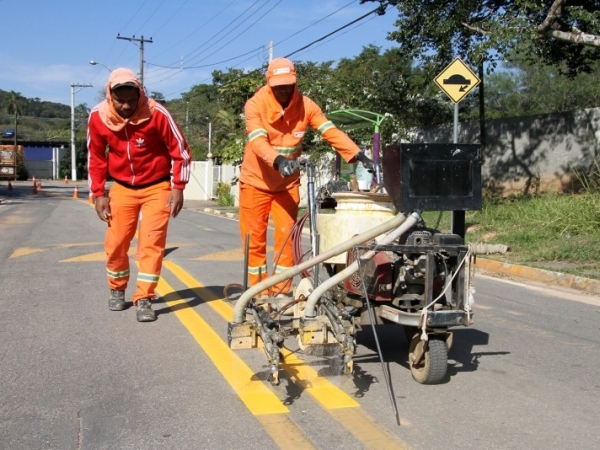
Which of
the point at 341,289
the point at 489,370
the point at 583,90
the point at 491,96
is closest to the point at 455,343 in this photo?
the point at 489,370

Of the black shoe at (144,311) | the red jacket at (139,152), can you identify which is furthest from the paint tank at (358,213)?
the black shoe at (144,311)

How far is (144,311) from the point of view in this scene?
607cm

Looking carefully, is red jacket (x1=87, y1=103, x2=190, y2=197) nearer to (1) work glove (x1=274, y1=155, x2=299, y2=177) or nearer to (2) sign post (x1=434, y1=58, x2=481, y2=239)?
(1) work glove (x1=274, y1=155, x2=299, y2=177)

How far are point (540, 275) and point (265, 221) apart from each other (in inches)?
203

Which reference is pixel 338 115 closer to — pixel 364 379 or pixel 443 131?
pixel 364 379

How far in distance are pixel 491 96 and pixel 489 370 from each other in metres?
33.8

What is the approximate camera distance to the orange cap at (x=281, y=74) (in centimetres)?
518

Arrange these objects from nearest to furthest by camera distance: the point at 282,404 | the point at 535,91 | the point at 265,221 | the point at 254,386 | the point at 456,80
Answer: the point at 282,404
the point at 254,386
the point at 265,221
the point at 456,80
the point at 535,91

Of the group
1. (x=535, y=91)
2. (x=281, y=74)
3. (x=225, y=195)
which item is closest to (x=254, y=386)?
(x=281, y=74)

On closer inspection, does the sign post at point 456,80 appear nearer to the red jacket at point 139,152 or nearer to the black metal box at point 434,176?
the red jacket at point 139,152

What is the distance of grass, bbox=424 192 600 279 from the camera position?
10.4 meters

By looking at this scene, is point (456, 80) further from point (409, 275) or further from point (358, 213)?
point (409, 275)

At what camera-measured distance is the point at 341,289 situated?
4.94 meters

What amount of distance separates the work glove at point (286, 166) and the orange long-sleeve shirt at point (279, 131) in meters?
0.42
